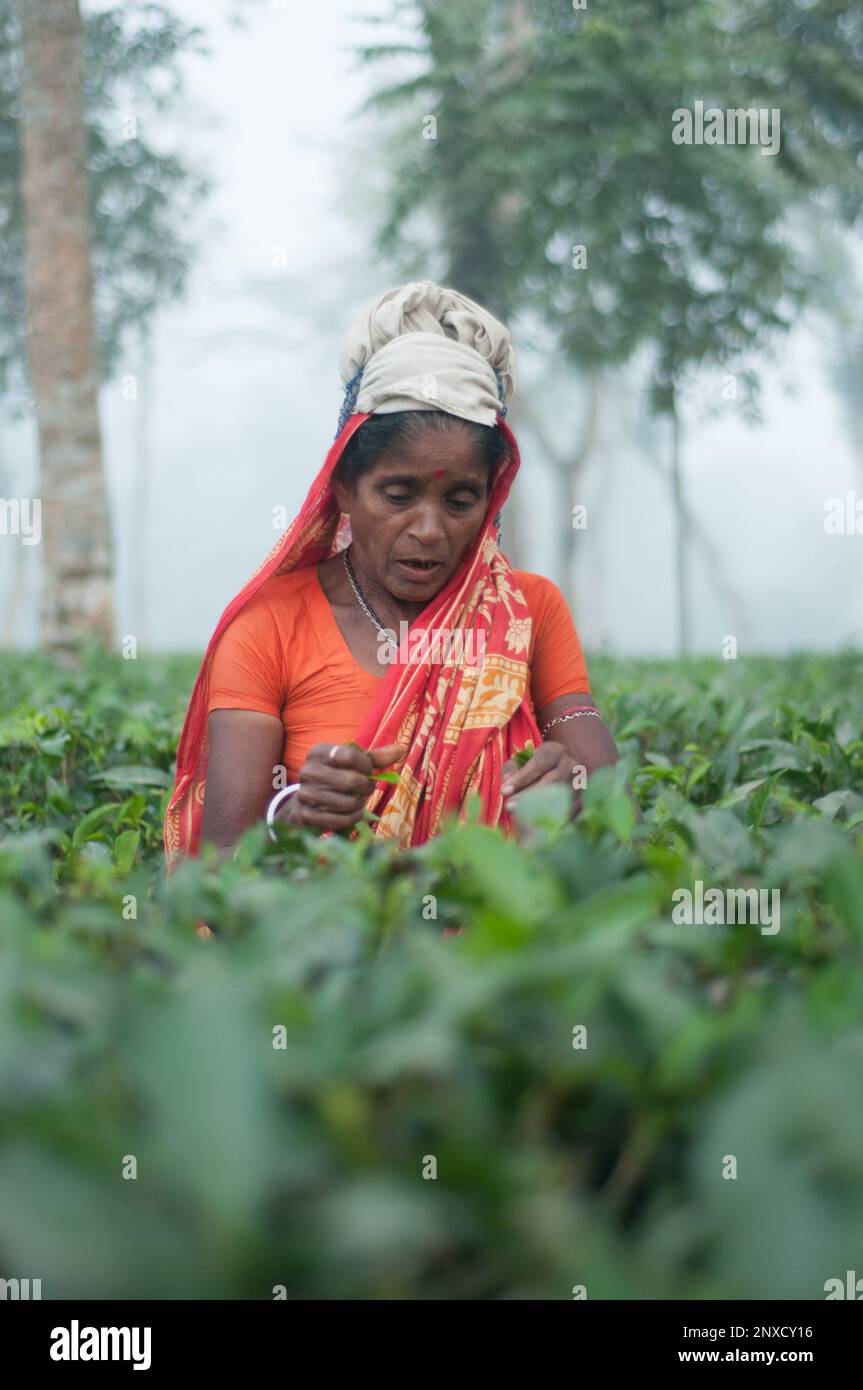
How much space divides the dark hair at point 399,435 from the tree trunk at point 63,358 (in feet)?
14.9

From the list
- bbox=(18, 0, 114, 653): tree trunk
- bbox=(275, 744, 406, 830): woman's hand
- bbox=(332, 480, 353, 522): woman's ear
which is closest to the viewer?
bbox=(275, 744, 406, 830): woman's hand

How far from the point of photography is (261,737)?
7.80 ft

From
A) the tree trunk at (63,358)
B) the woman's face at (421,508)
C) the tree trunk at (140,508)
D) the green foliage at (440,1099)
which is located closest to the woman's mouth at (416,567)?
the woman's face at (421,508)

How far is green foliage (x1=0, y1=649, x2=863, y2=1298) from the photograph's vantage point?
0.62 meters

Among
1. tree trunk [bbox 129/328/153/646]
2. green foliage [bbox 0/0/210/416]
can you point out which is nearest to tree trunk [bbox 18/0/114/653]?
green foliage [bbox 0/0/210/416]

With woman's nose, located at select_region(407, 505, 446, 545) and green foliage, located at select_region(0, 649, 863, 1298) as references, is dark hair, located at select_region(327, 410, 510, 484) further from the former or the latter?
green foliage, located at select_region(0, 649, 863, 1298)

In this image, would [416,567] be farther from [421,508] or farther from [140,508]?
[140,508]

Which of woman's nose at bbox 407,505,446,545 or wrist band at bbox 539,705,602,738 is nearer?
woman's nose at bbox 407,505,446,545

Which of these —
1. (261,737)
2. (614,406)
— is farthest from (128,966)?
(614,406)

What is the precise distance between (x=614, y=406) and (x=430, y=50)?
756 inches

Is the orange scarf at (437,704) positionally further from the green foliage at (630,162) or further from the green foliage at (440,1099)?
the green foliage at (630,162)

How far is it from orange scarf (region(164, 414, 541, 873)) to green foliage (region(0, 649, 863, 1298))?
4.24 ft

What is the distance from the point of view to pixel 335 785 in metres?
1.93
